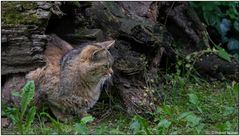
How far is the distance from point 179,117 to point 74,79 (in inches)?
34.2

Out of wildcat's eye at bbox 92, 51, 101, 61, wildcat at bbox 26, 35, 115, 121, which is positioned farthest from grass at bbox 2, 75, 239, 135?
wildcat's eye at bbox 92, 51, 101, 61

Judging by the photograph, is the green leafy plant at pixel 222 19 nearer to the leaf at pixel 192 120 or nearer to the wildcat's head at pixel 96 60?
the wildcat's head at pixel 96 60

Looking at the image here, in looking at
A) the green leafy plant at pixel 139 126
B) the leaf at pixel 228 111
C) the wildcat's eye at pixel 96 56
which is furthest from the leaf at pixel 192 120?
the wildcat's eye at pixel 96 56

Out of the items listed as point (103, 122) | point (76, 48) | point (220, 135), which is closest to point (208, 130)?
point (220, 135)

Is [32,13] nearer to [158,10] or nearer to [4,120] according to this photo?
[4,120]

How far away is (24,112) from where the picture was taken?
16.8ft

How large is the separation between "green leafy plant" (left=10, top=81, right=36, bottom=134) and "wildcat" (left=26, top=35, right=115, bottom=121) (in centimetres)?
Result: 29

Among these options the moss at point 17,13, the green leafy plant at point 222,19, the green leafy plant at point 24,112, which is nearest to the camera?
the green leafy plant at point 24,112

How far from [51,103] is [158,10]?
202 cm

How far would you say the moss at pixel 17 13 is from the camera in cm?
550

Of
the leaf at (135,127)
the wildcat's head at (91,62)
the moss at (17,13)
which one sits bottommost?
the leaf at (135,127)

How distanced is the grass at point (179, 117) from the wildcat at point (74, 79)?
0.44ft

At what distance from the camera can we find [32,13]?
5535 millimetres

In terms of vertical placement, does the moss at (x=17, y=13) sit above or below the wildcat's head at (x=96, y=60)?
above
